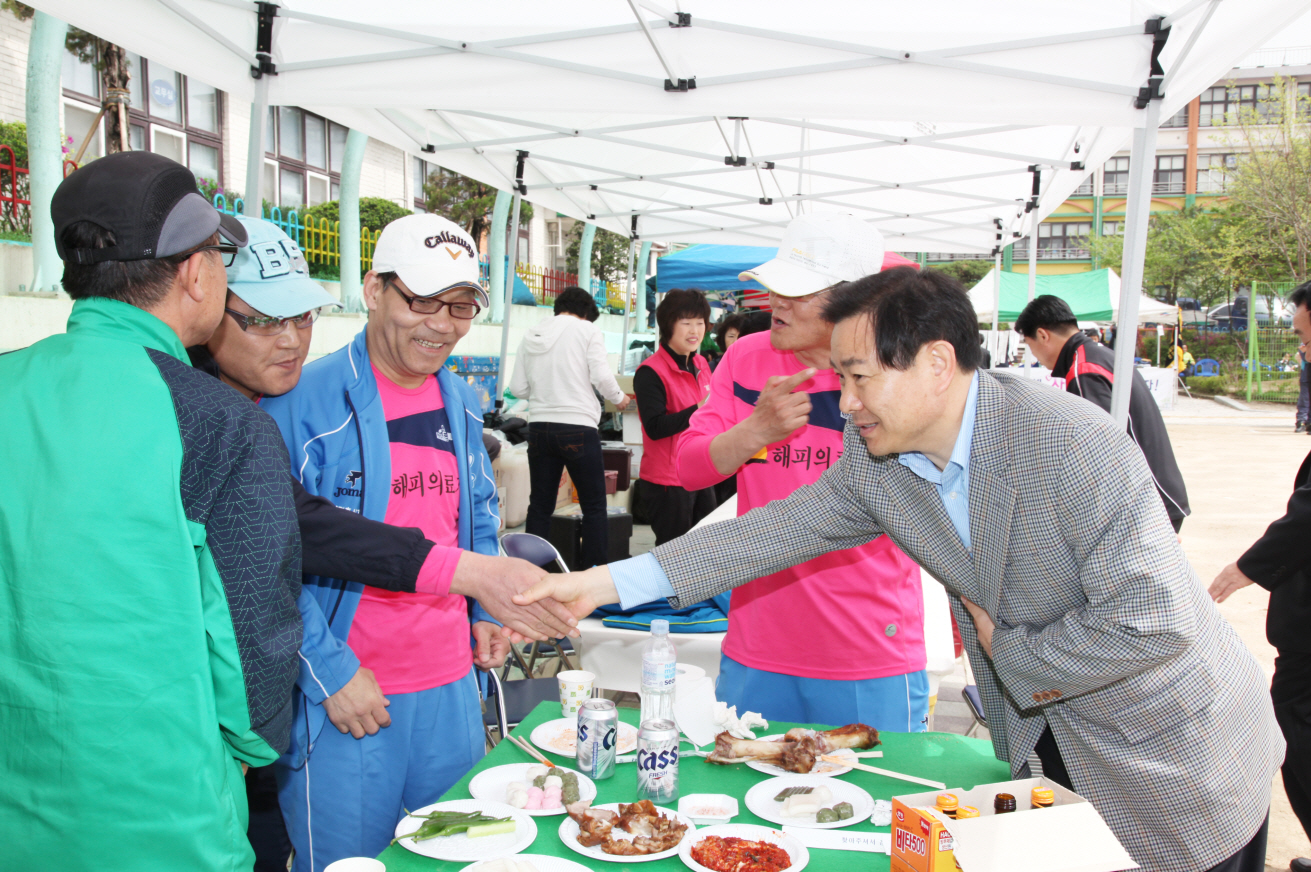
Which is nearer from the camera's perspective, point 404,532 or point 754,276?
point 404,532

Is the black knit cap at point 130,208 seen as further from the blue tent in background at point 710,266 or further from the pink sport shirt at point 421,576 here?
the blue tent in background at point 710,266

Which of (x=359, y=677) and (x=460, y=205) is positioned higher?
(x=460, y=205)

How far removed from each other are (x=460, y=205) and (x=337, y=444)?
17.9 metres

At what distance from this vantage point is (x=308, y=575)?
2127 millimetres

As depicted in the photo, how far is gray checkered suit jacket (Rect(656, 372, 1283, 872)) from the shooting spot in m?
1.61

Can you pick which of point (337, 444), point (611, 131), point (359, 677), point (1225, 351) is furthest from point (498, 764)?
point (1225, 351)

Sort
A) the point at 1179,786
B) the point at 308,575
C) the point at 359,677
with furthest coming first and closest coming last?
1. the point at 308,575
2. the point at 359,677
3. the point at 1179,786

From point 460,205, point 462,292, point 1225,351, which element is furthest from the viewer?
point 1225,351

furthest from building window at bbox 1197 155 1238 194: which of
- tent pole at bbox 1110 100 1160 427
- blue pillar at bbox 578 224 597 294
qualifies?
tent pole at bbox 1110 100 1160 427

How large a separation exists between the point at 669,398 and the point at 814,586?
3.67m

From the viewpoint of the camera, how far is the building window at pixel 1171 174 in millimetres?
45719

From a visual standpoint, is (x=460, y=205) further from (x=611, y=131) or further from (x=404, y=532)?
(x=404, y=532)

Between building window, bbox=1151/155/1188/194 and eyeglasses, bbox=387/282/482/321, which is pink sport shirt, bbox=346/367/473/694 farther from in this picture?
building window, bbox=1151/155/1188/194

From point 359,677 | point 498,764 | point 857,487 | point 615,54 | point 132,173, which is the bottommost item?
point 498,764
